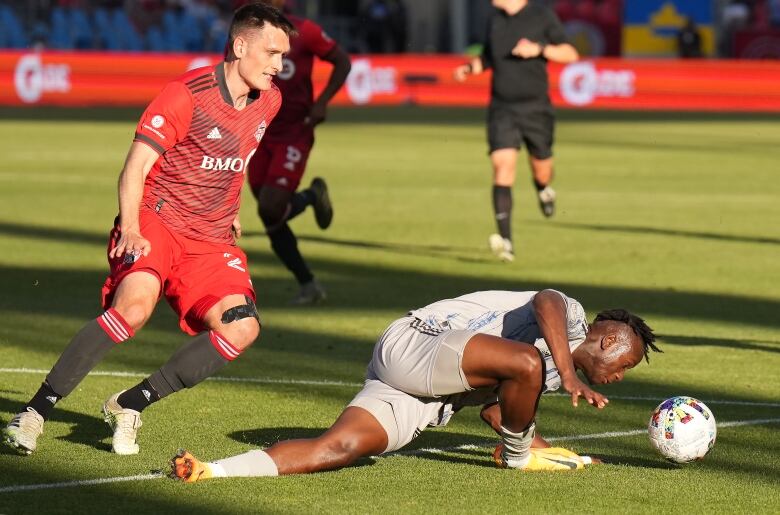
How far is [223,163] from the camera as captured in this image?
7332mm

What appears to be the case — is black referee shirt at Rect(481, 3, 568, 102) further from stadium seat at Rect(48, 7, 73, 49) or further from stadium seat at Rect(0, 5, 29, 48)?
stadium seat at Rect(48, 7, 73, 49)

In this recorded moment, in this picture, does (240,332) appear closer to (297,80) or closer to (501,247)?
(297,80)

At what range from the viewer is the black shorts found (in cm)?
1475

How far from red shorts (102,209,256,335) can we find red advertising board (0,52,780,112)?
30.2 m

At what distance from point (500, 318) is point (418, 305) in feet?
17.2

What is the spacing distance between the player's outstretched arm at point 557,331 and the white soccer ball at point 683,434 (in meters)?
0.58

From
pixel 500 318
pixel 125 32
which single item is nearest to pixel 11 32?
pixel 125 32

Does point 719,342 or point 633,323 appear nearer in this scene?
point 633,323

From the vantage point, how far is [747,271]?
14391mm

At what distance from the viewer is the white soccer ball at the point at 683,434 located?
22.7 feet

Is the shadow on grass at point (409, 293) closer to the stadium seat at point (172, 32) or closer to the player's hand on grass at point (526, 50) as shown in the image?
the player's hand on grass at point (526, 50)

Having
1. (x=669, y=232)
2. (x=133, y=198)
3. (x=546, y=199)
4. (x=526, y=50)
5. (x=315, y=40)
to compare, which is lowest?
(x=669, y=232)

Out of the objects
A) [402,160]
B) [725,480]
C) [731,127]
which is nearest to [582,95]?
[731,127]

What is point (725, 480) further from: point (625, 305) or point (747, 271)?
point (747, 271)
